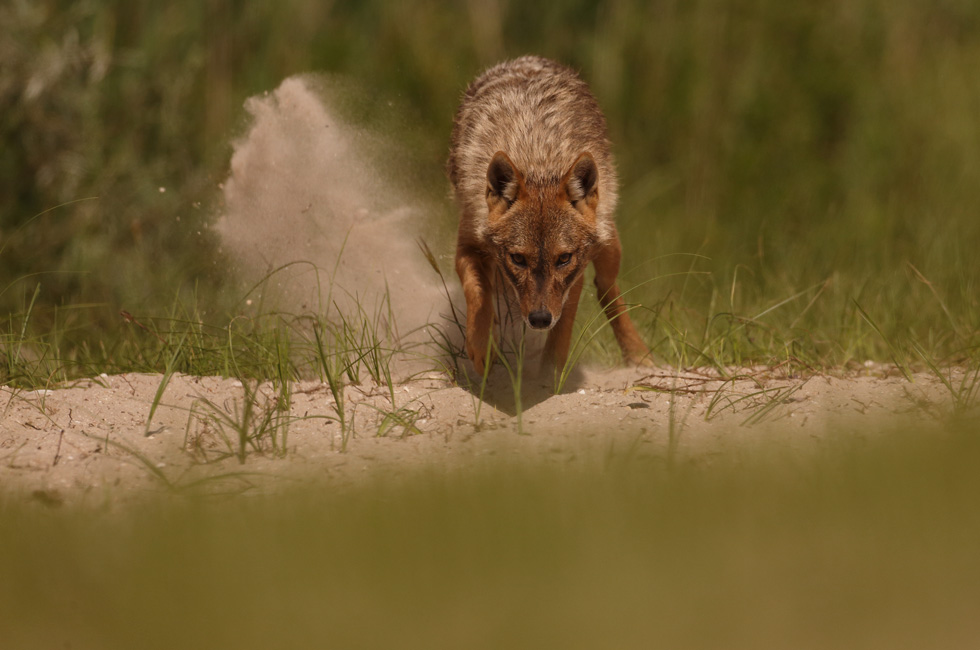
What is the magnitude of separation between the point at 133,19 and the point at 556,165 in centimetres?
578

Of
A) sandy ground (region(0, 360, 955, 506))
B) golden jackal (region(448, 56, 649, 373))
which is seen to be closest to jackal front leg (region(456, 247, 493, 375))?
golden jackal (region(448, 56, 649, 373))

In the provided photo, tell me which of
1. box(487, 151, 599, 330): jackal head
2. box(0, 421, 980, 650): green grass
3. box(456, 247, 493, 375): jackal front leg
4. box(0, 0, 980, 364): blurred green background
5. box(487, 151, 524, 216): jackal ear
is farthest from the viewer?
box(0, 0, 980, 364): blurred green background

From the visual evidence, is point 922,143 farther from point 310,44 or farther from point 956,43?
point 310,44

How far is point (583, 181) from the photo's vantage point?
5695mm

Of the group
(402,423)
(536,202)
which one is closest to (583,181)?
(536,202)

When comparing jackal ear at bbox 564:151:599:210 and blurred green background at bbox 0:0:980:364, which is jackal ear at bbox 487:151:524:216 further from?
blurred green background at bbox 0:0:980:364

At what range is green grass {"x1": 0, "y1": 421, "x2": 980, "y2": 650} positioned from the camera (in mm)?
2973

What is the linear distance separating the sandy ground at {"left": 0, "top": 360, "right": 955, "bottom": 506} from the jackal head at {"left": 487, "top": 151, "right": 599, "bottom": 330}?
0.57 m

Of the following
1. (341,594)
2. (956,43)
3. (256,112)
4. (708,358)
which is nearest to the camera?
(341,594)

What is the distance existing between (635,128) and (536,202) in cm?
512

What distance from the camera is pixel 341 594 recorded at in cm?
317

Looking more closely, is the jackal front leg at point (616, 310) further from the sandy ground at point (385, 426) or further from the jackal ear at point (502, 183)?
the jackal ear at point (502, 183)

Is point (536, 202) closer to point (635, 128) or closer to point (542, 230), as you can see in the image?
point (542, 230)

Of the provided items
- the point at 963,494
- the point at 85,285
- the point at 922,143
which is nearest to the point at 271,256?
the point at 85,285
